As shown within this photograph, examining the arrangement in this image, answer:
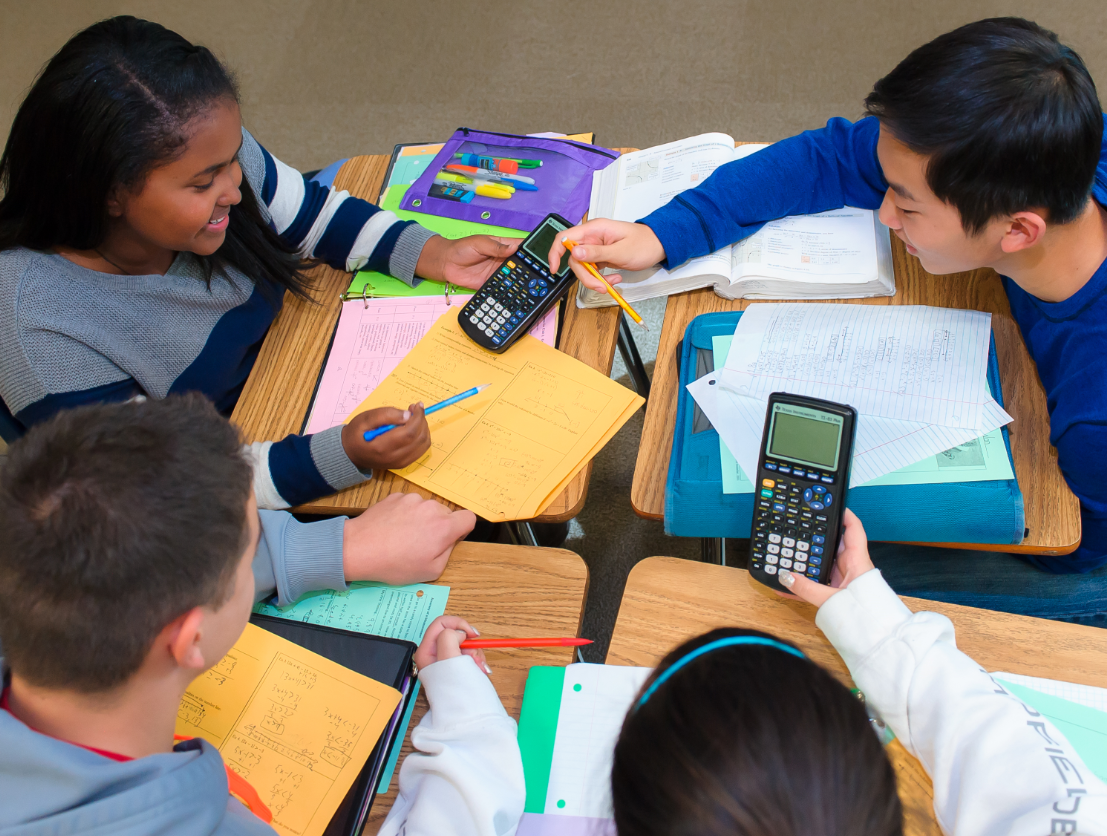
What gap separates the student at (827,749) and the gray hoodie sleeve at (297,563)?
44cm

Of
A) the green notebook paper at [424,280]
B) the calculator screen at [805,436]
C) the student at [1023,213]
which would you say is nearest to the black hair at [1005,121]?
the student at [1023,213]

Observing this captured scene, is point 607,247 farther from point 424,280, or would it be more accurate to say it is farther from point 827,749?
point 827,749

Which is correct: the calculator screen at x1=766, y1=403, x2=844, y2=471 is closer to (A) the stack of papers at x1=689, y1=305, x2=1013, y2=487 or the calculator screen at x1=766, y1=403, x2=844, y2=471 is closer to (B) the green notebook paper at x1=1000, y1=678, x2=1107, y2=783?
(A) the stack of papers at x1=689, y1=305, x2=1013, y2=487

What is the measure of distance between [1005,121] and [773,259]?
12.2 inches

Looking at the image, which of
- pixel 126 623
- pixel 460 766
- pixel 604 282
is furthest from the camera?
pixel 604 282

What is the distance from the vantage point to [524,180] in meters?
1.21

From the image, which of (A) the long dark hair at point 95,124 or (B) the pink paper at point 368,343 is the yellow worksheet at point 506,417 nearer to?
(B) the pink paper at point 368,343

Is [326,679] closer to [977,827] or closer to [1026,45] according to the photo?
[977,827]

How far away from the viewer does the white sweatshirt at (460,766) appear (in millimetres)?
669

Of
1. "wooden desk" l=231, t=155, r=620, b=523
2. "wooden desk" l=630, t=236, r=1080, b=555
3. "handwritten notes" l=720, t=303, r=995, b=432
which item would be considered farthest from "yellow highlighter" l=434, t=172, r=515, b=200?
"handwritten notes" l=720, t=303, r=995, b=432

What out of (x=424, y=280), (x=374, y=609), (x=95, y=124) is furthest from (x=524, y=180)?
(x=374, y=609)

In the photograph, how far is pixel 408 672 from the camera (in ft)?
2.59

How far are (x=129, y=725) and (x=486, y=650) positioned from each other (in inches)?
12.8

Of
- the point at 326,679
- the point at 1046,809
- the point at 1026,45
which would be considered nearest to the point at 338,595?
the point at 326,679
